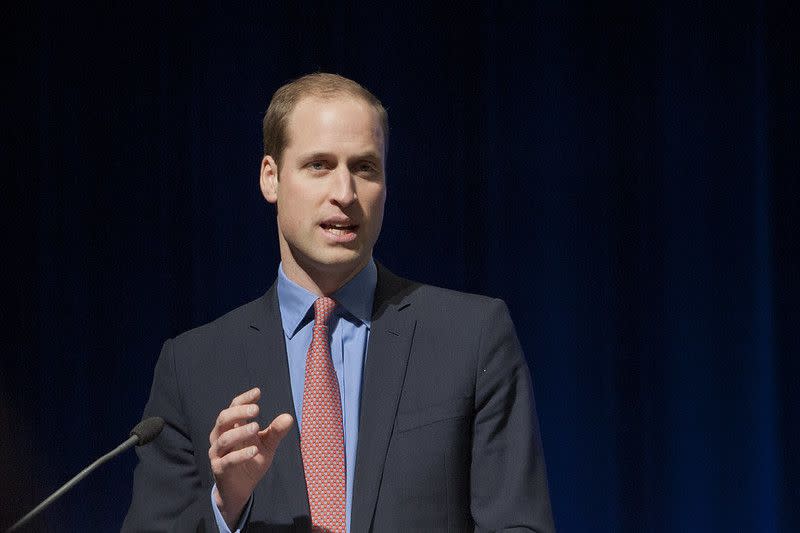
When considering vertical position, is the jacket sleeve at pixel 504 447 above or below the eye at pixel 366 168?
below

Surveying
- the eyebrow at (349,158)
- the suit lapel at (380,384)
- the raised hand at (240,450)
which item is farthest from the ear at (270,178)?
the raised hand at (240,450)

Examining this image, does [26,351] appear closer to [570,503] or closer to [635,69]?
[570,503]

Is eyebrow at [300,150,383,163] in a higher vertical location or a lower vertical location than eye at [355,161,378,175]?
higher

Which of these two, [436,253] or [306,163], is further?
[436,253]

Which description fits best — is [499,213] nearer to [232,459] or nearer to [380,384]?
[380,384]

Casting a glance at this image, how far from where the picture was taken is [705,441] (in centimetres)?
331

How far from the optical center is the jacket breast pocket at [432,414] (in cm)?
173

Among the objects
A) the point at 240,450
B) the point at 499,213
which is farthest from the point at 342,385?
the point at 499,213

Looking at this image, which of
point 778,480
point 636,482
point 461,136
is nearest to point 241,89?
point 461,136

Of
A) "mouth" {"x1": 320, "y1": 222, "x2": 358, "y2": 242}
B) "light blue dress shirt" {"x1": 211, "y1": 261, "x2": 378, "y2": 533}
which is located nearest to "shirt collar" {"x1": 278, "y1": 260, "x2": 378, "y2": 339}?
"light blue dress shirt" {"x1": 211, "y1": 261, "x2": 378, "y2": 533}

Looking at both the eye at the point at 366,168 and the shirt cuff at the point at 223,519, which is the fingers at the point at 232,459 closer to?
the shirt cuff at the point at 223,519

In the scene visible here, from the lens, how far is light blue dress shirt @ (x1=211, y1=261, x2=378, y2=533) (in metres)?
1.80

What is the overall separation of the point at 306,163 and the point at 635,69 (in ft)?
6.05

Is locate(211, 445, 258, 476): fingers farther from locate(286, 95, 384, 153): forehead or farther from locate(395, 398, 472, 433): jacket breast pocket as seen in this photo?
locate(286, 95, 384, 153): forehead
